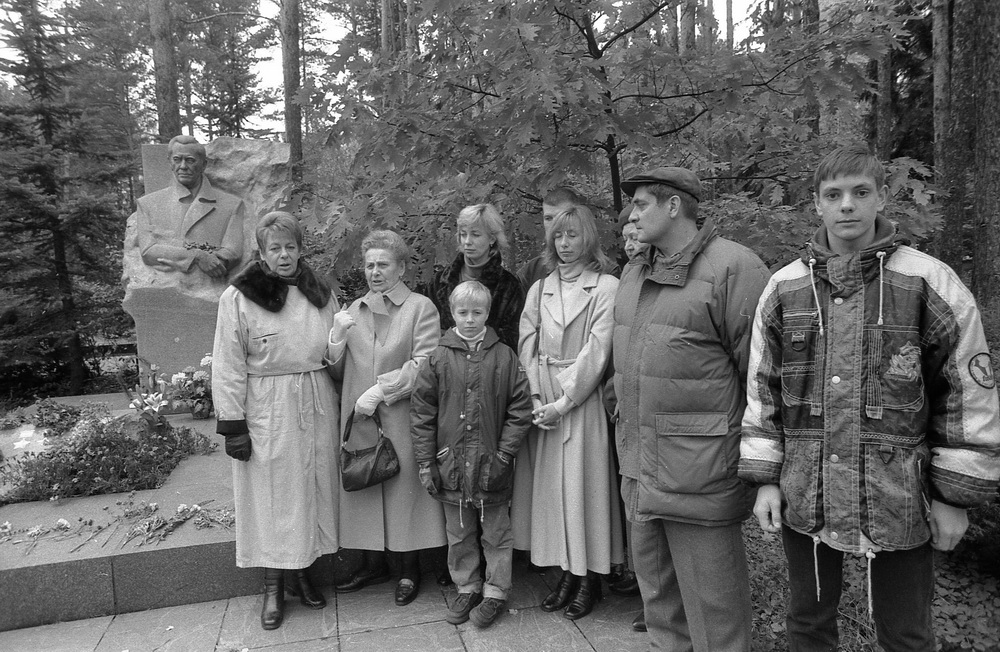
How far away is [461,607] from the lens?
3.16 metres

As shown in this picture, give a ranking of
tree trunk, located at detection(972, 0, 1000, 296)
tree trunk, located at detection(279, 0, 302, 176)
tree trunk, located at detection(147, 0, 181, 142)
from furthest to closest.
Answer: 1. tree trunk, located at detection(279, 0, 302, 176)
2. tree trunk, located at detection(147, 0, 181, 142)
3. tree trunk, located at detection(972, 0, 1000, 296)

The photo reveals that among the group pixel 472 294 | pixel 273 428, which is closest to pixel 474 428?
pixel 472 294

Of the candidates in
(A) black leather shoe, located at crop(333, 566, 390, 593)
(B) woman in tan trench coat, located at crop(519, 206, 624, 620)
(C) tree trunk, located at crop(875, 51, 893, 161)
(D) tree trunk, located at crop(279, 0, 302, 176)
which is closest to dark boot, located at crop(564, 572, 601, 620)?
(B) woman in tan trench coat, located at crop(519, 206, 624, 620)

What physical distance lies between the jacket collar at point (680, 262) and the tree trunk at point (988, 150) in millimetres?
5283

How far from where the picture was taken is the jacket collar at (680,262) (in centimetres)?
225

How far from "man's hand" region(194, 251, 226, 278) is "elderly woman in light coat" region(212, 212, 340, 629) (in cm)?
352

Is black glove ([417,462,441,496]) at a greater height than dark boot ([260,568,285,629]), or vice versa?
black glove ([417,462,441,496])

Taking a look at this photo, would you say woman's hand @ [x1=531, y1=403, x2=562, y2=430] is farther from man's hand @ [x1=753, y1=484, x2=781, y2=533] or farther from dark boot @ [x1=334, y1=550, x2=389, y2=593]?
dark boot @ [x1=334, y1=550, x2=389, y2=593]

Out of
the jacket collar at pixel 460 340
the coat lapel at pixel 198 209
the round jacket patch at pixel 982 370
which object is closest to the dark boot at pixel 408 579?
the jacket collar at pixel 460 340

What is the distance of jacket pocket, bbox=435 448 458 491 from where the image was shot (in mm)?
3010

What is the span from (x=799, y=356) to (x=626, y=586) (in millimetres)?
1935

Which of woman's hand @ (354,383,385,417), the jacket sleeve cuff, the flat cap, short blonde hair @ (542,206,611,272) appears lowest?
the jacket sleeve cuff

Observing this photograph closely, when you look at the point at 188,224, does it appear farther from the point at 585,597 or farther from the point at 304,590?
the point at 585,597

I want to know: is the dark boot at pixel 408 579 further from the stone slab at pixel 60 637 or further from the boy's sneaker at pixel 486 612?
the stone slab at pixel 60 637
